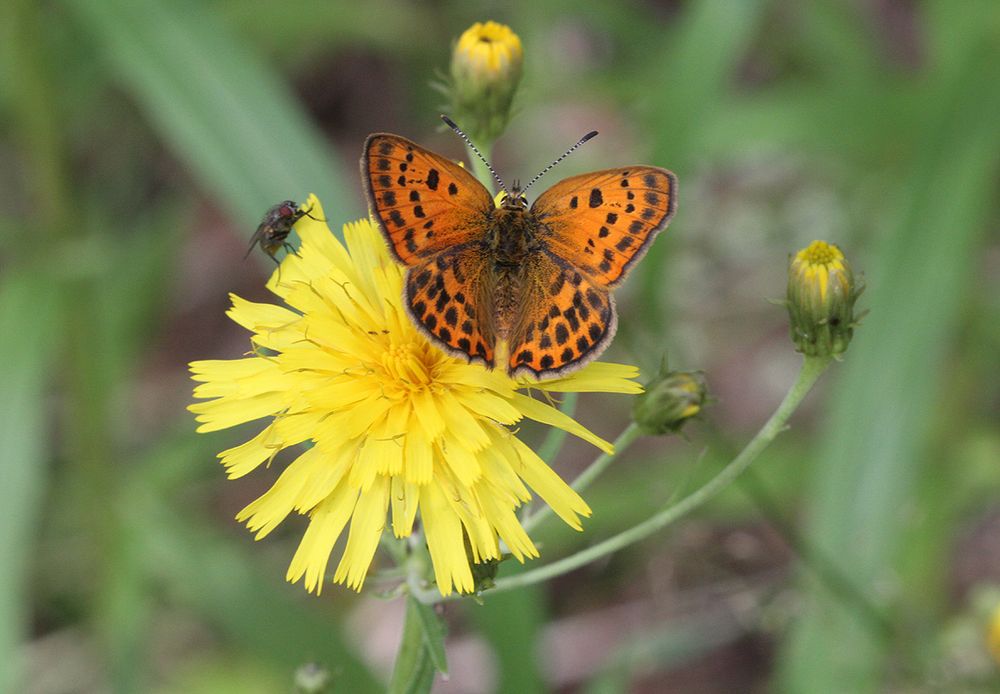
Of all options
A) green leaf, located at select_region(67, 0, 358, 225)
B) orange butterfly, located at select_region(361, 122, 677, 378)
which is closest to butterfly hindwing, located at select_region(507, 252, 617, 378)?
orange butterfly, located at select_region(361, 122, 677, 378)

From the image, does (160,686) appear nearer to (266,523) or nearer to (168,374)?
(168,374)

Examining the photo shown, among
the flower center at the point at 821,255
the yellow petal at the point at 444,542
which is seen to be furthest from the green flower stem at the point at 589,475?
the flower center at the point at 821,255

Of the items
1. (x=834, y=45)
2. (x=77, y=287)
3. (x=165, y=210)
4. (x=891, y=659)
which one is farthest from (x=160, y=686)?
(x=834, y=45)

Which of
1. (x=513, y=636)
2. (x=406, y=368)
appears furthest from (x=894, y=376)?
(x=406, y=368)

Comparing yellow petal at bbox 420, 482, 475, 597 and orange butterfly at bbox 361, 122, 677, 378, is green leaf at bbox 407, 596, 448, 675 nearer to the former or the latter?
yellow petal at bbox 420, 482, 475, 597

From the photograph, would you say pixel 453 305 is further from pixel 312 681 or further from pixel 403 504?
pixel 312 681

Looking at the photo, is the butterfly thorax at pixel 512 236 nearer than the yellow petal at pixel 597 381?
No

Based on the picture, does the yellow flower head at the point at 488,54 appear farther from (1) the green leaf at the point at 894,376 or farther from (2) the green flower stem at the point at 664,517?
(1) the green leaf at the point at 894,376

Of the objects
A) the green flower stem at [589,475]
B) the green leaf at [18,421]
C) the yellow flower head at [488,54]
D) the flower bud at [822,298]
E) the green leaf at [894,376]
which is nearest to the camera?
the green flower stem at [589,475]
